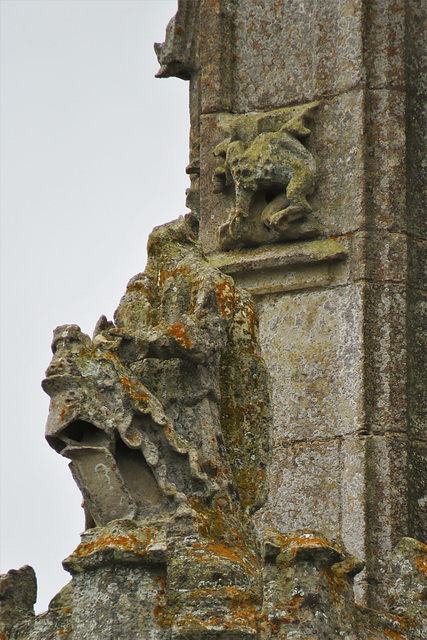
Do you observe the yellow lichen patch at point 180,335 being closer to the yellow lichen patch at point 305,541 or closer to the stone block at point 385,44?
the yellow lichen patch at point 305,541

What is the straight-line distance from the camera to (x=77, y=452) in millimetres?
7055

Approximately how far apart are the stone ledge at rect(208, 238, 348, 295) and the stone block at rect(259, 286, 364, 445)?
0.08 meters

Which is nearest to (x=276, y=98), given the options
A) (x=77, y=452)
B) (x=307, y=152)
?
(x=307, y=152)

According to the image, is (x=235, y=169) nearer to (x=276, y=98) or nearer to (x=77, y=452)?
(x=276, y=98)

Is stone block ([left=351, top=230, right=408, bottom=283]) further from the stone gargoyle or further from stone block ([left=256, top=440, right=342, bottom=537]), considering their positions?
stone block ([left=256, top=440, right=342, bottom=537])

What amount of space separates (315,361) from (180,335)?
2387mm

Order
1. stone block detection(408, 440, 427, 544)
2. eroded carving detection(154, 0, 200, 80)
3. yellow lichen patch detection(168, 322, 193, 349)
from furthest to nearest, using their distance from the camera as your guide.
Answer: eroded carving detection(154, 0, 200, 80) < stone block detection(408, 440, 427, 544) < yellow lichen patch detection(168, 322, 193, 349)

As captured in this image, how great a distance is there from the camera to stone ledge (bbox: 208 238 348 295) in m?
9.66

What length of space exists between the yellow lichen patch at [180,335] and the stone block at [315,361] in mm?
2160

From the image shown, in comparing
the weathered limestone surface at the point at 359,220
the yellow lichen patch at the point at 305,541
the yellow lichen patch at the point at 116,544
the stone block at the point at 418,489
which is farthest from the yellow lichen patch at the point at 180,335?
the stone block at the point at 418,489

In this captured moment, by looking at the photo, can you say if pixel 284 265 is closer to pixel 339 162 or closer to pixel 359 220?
pixel 359 220

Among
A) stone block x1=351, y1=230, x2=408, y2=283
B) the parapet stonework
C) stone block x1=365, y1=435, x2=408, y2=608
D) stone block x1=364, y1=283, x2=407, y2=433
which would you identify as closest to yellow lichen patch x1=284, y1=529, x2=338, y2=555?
the parapet stonework

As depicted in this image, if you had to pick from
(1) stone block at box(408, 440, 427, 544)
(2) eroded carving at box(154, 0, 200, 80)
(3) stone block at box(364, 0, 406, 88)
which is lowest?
(1) stone block at box(408, 440, 427, 544)

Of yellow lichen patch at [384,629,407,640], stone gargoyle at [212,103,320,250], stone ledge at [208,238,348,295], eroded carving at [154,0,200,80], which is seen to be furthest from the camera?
eroded carving at [154,0,200,80]
